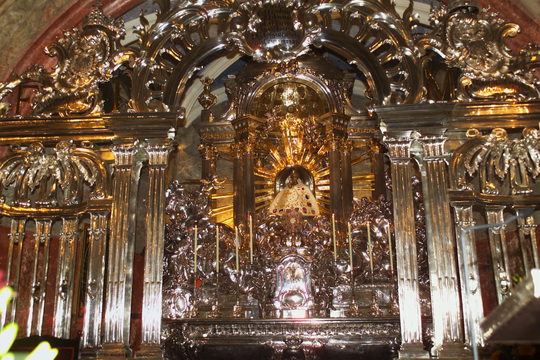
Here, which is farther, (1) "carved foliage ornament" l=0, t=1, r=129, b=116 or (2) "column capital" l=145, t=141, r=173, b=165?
(1) "carved foliage ornament" l=0, t=1, r=129, b=116

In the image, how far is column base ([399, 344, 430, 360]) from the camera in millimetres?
6590

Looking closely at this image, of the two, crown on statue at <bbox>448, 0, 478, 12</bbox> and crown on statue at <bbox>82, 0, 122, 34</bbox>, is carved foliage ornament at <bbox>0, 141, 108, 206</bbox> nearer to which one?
crown on statue at <bbox>82, 0, 122, 34</bbox>

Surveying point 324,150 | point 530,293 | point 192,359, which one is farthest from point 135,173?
point 530,293

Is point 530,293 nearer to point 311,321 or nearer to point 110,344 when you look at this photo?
point 311,321

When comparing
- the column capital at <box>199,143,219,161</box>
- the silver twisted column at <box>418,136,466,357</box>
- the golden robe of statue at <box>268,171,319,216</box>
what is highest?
the column capital at <box>199,143,219,161</box>

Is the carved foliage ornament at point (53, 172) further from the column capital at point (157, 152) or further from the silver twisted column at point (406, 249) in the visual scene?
the silver twisted column at point (406, 249)

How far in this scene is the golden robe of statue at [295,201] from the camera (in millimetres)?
8594

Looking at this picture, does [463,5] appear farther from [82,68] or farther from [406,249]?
[82,68]

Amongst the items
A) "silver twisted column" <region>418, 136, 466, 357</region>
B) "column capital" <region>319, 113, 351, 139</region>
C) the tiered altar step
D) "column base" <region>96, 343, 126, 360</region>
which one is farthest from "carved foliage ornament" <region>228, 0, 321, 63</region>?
"column base" <region>96, 343, 126, 360</region>

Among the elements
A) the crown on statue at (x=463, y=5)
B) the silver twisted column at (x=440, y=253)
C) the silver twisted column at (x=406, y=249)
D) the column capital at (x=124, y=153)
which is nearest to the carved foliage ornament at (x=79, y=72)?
the column capital at (x=124, y=153)

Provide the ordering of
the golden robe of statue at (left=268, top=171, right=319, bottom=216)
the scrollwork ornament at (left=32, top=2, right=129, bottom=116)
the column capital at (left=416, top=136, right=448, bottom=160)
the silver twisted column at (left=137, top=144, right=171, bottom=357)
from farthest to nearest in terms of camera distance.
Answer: the golden robe of statue at (left=268, top=171, right=319, bottom=216) < the scrollwork ornament at (left=32, top=2, right=129, bottom=116) < the column capital at (left=416, top=136, right=448, bottom=160) < the silver twisted column at (left=137, top=144, right=171, bottom=357)

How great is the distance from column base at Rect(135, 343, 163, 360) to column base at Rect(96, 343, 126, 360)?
17cm

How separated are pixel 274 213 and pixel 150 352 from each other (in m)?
2.65

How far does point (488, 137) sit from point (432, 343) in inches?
95.9
